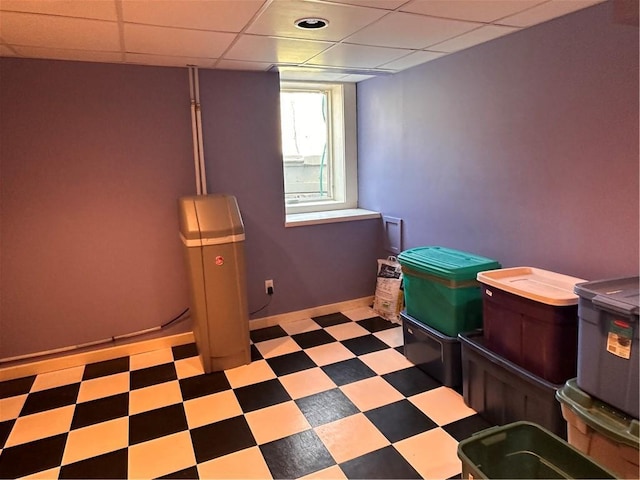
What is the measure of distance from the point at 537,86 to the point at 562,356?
1.44 meters

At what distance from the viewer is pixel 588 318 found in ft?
5.40

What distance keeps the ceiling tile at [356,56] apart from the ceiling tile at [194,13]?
78cm

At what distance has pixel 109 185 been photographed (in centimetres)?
294

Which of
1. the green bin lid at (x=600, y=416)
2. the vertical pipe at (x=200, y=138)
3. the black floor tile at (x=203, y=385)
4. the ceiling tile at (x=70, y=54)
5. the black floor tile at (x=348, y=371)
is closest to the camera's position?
the green bin lid at (x=600, y=416)

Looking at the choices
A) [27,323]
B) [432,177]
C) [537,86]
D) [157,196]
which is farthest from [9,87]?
[537,86]

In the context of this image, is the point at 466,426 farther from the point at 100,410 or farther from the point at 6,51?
the point at 6,51

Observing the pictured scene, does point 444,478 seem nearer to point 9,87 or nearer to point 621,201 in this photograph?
point 621,201

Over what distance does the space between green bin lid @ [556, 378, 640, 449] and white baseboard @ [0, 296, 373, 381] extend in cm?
230

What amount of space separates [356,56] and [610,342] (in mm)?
2250

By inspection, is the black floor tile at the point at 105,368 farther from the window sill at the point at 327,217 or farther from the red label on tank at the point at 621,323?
the red label on tank at the point at 621,323

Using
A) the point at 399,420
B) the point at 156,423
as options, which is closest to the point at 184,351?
the point at 156,423

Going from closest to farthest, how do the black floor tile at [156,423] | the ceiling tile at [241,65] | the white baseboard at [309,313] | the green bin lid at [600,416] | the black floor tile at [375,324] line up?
the green bin lid at [600,416]
the black floor tile at [156,423]
the ceiling tile at [241,65]
the black floor tile at [375,324]
the white baseboard at [309,313]

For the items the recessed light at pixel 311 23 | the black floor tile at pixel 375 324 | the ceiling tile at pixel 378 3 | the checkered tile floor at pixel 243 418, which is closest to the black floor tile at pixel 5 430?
the checkered tile floor at pixel 243 418

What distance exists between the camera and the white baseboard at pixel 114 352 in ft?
9.44
